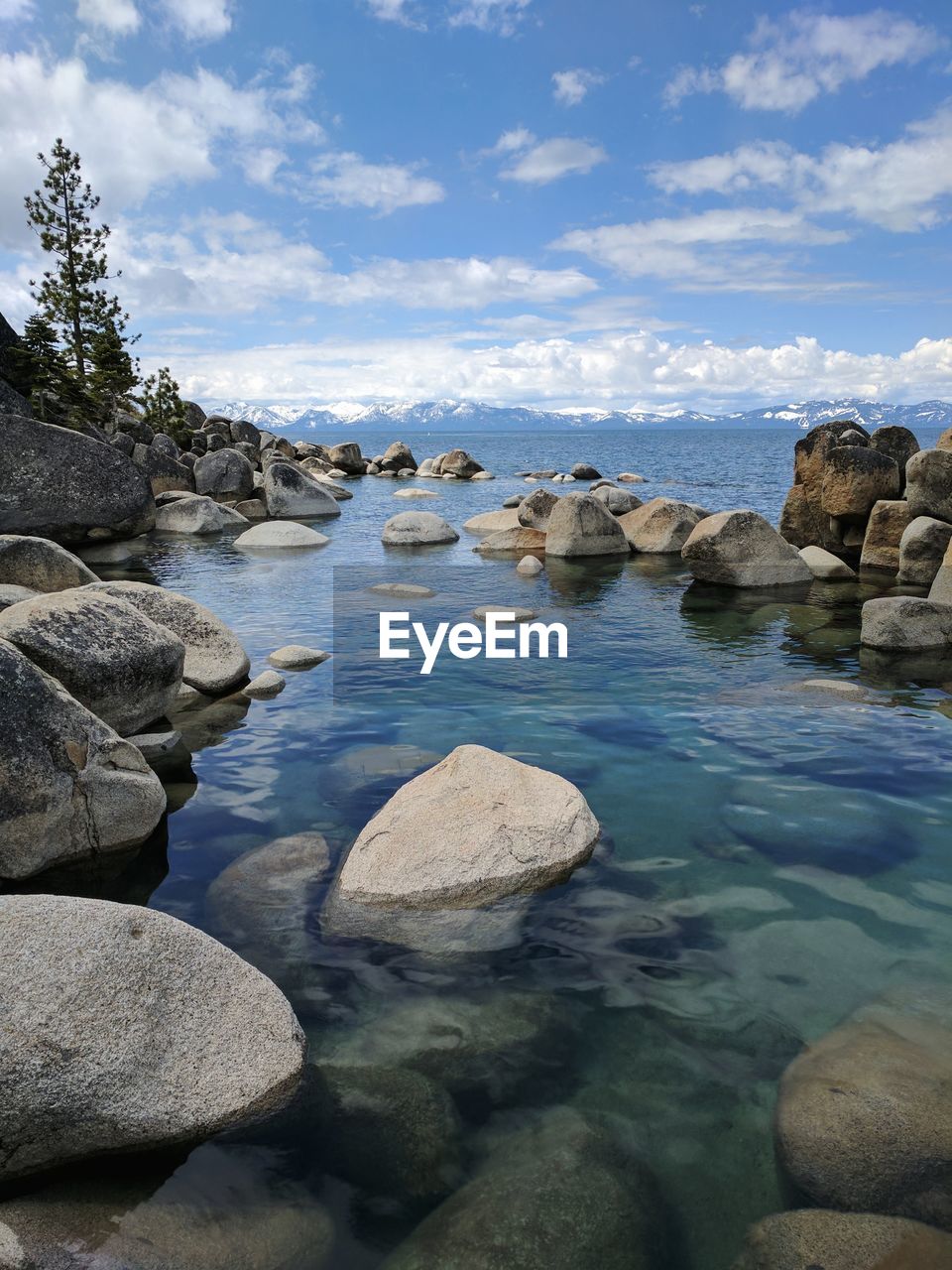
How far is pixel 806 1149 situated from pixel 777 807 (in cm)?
428

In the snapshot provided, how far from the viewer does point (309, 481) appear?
123 feet

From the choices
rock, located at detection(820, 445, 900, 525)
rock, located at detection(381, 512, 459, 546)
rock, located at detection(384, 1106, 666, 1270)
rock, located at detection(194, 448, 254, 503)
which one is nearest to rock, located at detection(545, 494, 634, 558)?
rock, located at detection(381, 512, 459, 546)

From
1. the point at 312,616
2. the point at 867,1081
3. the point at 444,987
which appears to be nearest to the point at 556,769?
the point at 444,987

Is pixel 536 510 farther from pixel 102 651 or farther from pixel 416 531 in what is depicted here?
pixel 102 651

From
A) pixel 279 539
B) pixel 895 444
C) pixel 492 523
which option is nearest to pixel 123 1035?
pixel 279 539

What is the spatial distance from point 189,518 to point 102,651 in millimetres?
23328

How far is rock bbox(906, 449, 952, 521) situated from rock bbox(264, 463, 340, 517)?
24240 mm

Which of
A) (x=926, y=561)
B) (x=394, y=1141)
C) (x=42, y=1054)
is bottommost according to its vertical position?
(x=394, y=1141)

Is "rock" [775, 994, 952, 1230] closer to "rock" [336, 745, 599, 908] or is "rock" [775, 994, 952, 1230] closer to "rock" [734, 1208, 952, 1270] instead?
"rock" [734, 1208, 952, 1270]

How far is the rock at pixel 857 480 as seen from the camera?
2186 cm

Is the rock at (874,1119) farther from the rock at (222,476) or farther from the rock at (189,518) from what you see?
the rock at (222,476)

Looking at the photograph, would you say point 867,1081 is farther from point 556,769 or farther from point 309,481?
point 309,481

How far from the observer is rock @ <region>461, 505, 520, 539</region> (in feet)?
95.5

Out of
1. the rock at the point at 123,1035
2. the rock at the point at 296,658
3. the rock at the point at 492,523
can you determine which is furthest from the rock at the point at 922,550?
the rock at the point at 123,1035
